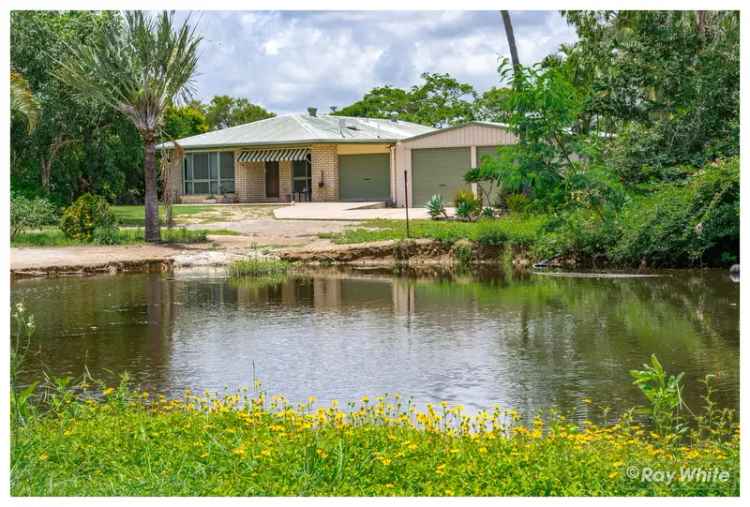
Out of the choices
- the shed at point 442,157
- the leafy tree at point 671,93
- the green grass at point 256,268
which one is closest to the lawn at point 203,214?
the shed at point 442,157

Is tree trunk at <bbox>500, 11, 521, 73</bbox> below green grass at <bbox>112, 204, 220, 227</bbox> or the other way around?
the other way around

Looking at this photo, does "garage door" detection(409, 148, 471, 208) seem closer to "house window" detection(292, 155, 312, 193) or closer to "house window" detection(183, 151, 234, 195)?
"house window" detection(292, 155, 312, 193)

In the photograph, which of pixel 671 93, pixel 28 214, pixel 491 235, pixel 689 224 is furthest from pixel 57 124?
pixel 689 224

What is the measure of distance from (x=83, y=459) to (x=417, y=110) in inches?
2396

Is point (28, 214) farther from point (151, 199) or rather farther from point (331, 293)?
point (331, 293)

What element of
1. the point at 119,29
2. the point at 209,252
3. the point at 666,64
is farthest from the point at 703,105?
the point at 119,29

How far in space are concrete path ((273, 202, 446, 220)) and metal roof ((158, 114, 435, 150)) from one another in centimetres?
341

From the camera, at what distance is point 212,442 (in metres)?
7.05

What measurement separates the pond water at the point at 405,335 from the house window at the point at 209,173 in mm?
24995

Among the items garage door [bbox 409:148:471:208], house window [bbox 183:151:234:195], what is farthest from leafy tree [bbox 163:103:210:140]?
garage door [bbox 409:148:471:208]

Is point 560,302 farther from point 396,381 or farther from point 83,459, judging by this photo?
point 83,459

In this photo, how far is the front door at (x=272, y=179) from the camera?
46.5 m

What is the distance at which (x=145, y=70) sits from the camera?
2694cm

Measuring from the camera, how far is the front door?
46.5 meters
